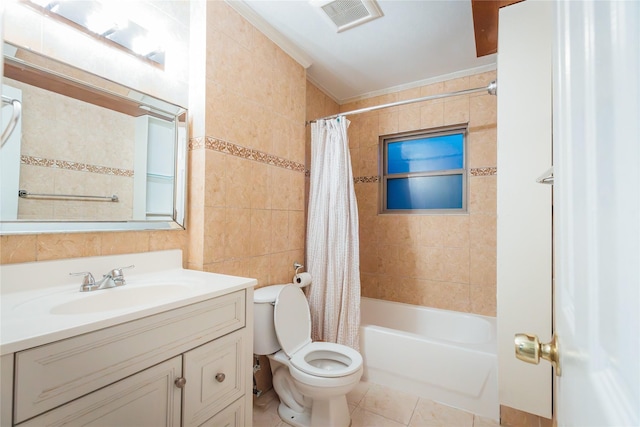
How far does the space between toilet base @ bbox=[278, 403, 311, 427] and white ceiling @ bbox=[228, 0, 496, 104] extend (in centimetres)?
246

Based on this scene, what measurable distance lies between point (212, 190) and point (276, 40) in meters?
1.23

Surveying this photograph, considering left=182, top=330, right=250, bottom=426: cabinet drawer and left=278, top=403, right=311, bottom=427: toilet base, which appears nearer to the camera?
left=182, top=330, right=250, bottom=426: cabinet drawer

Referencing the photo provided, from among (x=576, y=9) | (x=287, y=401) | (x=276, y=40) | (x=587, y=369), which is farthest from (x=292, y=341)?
(x=276, y=40)

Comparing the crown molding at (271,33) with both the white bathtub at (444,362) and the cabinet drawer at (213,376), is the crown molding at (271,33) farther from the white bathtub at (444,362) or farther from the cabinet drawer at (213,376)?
the white bathtub at (444,362)

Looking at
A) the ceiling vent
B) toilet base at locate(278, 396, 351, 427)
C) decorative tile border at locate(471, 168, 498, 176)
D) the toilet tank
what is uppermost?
the ceiling vent

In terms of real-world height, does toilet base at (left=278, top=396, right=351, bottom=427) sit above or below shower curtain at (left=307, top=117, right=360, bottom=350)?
below

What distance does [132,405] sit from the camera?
87 centimetres

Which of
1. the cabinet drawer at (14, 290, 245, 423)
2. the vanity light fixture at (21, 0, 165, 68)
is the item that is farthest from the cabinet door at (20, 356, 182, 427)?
the vanity light fixture at (21, 0, 165, 68)

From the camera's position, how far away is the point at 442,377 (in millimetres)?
1873

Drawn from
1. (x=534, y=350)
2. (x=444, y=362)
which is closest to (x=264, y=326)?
(x=444, y=362)

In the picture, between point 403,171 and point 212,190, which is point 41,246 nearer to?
point 212,190

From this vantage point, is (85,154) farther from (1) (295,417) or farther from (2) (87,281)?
(1) (295,417)

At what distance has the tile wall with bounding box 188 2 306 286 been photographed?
1599mm

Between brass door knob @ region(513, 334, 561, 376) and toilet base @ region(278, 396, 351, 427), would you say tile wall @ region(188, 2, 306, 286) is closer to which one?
toilet base @ region(278, 396, 351, 427)
